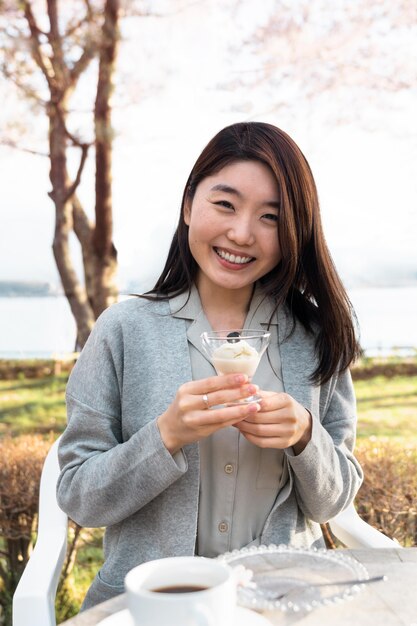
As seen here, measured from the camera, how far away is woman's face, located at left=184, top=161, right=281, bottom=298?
5.72 ft

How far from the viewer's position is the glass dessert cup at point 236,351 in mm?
1497

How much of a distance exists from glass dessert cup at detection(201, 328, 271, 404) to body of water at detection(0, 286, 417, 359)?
14.5 feet

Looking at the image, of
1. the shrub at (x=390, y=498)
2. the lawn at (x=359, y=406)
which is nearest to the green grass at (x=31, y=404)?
the lawn at (x=359, y=406)

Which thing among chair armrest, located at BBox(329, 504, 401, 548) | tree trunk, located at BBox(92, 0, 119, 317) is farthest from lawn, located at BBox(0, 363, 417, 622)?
chair armrest, located at BBox(329, 504, 401, 548)

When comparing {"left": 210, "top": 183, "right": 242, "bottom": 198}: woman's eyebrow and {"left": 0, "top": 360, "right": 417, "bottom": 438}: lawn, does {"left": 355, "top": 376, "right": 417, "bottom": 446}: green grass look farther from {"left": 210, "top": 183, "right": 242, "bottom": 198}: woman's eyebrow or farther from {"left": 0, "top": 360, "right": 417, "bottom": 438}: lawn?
{"left": 210, "top": 183, "right": 242, "bottom": 198}: woman's eyebrow

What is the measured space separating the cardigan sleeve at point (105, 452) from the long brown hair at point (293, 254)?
26cm

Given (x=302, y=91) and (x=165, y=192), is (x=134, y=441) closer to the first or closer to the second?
(x=165, y=192)

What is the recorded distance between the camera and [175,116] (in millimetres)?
5906

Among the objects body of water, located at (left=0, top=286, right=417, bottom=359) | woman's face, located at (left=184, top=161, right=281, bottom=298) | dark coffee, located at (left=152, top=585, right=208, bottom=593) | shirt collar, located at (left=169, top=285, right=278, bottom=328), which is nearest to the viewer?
dark coffee, located at (left=152, top=585, right=208, bottom=593)

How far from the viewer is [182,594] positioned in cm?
81

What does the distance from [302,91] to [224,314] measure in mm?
4954

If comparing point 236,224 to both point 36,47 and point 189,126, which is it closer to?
point 36,47

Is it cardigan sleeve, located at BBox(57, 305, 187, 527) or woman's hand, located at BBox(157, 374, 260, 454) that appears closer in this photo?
woman's hand, located at BBox(157, 374, 260, 454)

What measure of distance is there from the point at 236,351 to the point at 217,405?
0.64ft
